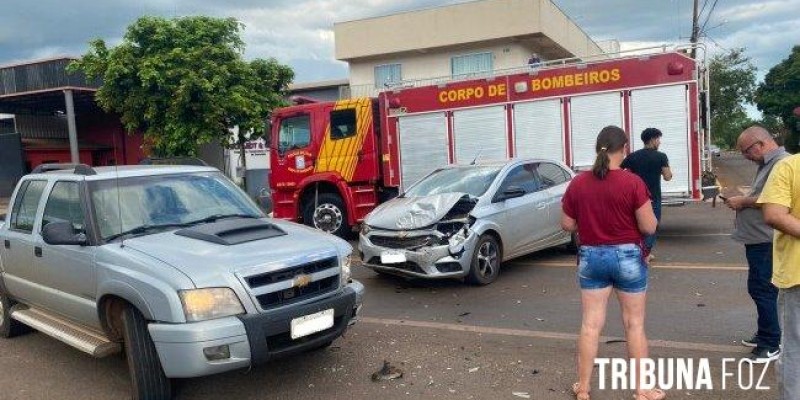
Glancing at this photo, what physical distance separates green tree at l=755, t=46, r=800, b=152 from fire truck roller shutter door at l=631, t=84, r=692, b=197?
147 ft

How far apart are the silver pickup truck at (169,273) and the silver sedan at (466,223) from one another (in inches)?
86.7

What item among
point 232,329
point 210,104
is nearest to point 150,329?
point 232,329

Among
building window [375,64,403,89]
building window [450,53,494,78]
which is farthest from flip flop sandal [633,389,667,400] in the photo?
building window [375,64,403,89]

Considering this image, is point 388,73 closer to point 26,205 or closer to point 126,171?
point 26,205

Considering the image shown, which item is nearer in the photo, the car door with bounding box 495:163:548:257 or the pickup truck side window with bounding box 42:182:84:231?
the pickup truck side window with bounding box 42:182:84:231

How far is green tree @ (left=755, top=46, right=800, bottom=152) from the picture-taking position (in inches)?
1908

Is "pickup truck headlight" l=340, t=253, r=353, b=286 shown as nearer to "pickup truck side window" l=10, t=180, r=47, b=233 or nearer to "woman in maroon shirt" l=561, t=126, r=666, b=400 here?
"woman in maroon shirt" l=561, t=126, r=666, b=400

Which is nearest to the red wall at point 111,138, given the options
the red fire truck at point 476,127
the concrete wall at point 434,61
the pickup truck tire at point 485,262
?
the concrete wall at point 434,61

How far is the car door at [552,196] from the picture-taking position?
839cm

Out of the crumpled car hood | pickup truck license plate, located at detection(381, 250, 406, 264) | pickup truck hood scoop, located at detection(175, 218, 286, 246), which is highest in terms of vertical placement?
pickup truck hood scoop, located at detection(175, 218, 286, 246)

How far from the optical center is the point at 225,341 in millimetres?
3773

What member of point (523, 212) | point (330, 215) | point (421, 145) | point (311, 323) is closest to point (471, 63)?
point (421, 145)

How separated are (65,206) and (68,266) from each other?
56cm

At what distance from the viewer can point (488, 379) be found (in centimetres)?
443
